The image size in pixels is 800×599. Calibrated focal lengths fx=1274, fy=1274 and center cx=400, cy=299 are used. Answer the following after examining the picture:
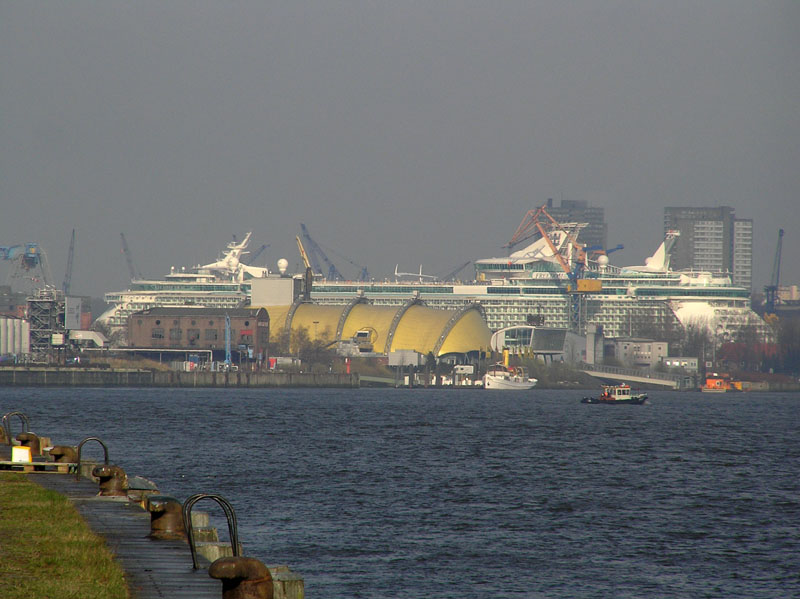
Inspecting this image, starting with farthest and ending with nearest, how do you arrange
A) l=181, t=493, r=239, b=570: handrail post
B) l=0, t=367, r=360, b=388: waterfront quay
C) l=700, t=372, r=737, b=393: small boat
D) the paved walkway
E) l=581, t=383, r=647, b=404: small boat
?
1. l=700, t=372, r=737, b=393: small boat
2. l=0, t=367, r=360, b=388: waterfront quay
3. l=581, t=383, r=647, b=404: small boat
4. l=181, t=493, r=239, b=570: handrail post
5. the paved walkway

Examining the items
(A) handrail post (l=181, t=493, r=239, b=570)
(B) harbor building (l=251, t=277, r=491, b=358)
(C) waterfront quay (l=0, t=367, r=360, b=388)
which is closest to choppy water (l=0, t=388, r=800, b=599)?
(A) handrail post (l=181, t=493, r=239, b=570)

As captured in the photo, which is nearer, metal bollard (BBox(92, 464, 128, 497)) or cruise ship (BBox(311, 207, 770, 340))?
metal bollard (BBox(92, 464, 128, 497))

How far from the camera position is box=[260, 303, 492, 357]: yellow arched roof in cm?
15100

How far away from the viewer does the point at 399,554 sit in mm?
24203

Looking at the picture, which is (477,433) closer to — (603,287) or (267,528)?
(267,528)

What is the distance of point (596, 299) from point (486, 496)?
145 metres

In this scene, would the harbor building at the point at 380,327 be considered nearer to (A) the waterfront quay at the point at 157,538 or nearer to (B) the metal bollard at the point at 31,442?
(B) the metal bollard at the point at 31,442

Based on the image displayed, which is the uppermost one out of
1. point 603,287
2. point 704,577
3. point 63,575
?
point 603,287

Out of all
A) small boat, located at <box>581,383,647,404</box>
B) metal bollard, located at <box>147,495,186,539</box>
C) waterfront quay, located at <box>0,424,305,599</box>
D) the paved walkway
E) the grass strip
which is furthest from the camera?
small boat, located at <box>581,383,647,404</box>

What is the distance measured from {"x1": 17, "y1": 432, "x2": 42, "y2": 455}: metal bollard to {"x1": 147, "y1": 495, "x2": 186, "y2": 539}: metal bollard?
421 inches

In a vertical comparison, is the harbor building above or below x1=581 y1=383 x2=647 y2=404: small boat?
above

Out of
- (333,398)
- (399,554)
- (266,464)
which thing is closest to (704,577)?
(399,554)

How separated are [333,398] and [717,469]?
62.7 meters

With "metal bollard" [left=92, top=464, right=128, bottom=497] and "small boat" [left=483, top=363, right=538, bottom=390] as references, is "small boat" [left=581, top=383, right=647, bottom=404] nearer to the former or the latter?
"small boat" [left=483, top=363, right=538, bottom=390]
